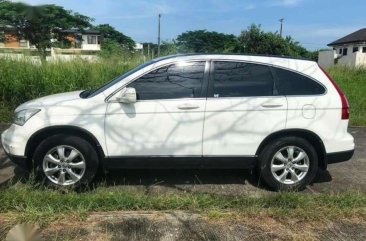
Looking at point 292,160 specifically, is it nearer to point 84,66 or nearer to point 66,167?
point 66,167

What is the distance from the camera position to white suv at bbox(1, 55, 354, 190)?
503 centimetres

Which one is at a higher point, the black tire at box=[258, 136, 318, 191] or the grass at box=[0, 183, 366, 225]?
the black tire at box=[258, 136, 318, 191]

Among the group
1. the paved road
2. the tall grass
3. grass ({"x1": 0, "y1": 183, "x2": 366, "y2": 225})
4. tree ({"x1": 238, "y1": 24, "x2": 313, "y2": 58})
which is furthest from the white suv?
tree ({"x1": 238, "y1": 24, "x2": 313, "y2": 58})

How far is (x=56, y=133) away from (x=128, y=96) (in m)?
0.99

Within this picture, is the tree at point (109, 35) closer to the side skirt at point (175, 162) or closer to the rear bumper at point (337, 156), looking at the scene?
the side skirt at point (175, 162)

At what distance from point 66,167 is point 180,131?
1415 mm

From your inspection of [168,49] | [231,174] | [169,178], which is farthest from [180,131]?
[168,49]

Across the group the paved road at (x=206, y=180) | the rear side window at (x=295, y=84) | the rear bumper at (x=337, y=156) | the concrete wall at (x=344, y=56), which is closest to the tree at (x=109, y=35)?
the paved road at (x=206, y=180)

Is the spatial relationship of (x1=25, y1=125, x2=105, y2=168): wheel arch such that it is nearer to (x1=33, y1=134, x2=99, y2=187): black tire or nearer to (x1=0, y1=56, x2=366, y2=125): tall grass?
(x1=33, y1=134, x2=99, y2=187): black tire

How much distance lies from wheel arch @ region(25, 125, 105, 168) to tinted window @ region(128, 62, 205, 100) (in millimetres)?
759

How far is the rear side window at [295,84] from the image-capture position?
527 centimetres

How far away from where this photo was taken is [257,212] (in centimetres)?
430

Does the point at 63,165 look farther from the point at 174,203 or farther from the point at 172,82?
the point at 172,82

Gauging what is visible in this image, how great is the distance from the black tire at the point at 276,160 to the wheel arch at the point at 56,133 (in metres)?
1.96
